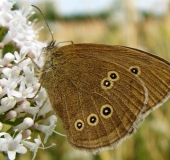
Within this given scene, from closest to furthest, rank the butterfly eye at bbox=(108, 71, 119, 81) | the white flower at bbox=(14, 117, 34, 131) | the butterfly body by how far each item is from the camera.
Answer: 1. the white flower at bbox=(14, 117, 34, 131)
2. the butterfly body
3. the butterfly eye at bbox=(108, 71, 119, 81)

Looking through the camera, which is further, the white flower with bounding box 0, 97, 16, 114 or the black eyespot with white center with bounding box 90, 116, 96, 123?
the black eyespot with white center with bounding box 90, 116, 96, 123

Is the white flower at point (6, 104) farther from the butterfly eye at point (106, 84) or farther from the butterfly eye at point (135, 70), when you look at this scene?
the butterfly eye at point (135, 70)

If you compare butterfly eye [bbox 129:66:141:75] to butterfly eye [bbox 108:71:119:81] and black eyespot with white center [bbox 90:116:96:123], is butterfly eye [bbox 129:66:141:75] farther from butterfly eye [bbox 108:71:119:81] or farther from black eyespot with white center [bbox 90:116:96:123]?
black eyespot with white center [bbox 90:116:96:123]

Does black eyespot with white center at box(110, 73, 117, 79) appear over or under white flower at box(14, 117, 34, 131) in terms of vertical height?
over

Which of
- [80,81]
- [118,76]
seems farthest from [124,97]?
[80,81]

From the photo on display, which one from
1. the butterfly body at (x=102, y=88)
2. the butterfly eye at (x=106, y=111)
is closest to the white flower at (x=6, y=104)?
the butterfly body at (x=102, y=88)

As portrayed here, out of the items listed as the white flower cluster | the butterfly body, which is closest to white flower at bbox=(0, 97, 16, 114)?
the white flower cluster

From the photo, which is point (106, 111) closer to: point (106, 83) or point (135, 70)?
point (106, 83)
